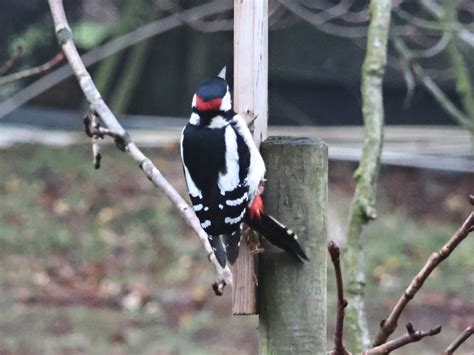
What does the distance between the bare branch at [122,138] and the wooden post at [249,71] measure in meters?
0.06

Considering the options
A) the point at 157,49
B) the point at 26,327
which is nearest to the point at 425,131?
the point at 157,49

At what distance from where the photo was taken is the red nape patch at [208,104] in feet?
6.50

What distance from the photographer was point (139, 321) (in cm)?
588

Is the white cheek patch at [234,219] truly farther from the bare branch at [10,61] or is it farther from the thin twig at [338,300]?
the bare branch at [10,61]

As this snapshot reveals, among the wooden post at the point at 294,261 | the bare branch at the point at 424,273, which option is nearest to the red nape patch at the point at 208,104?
the wooden post at the point at 294,261

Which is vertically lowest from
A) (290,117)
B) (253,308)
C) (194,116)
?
(253,308)

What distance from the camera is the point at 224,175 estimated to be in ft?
6.58

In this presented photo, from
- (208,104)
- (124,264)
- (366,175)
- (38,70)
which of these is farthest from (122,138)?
(124,264)

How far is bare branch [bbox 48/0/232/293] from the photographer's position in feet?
5.98

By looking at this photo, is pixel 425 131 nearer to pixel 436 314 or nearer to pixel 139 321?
pixel 436 314

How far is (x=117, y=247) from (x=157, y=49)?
2633mm

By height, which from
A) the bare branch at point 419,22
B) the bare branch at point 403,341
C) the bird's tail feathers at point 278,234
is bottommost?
the bare branch at point 403,341

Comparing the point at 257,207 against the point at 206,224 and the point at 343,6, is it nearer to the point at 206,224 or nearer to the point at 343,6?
the point at 206,224

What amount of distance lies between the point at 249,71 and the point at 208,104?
0.15 metres
